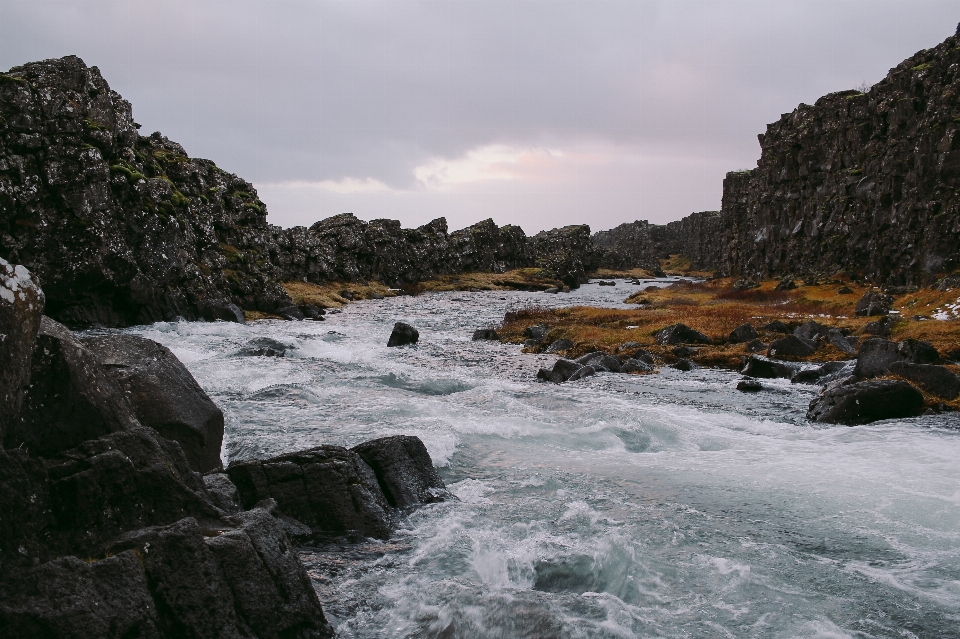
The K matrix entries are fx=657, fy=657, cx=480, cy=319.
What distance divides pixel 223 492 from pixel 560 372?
19.5 meters

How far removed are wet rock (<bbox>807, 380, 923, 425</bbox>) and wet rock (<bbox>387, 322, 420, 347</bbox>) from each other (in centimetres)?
2539

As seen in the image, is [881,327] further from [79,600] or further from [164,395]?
[79,600]

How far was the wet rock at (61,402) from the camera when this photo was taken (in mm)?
8227

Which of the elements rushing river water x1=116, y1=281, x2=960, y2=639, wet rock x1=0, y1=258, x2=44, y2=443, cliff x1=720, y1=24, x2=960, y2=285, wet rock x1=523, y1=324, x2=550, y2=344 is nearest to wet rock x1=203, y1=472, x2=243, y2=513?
rushing river water x1=116, y1=281, x2=960, y2=639

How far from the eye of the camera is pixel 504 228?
15162cm

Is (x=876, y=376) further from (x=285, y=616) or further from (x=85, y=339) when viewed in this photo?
(x=85, y=339)

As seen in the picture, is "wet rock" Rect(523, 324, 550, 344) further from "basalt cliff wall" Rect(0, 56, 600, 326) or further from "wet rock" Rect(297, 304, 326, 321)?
"wet rock" Rect(297, 304, 326, 321)

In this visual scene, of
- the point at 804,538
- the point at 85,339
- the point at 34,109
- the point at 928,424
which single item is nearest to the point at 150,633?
the point at 85,339

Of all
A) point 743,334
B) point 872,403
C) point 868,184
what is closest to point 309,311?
point 743,334

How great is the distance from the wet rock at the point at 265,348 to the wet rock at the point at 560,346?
14.4 metres

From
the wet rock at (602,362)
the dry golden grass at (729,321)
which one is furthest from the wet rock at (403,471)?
the dry golden grass at (729,321)

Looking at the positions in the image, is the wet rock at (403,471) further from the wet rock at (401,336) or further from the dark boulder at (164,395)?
the wet rock at (401,336)

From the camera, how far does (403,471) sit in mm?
13219

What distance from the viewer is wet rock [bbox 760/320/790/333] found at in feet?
127
